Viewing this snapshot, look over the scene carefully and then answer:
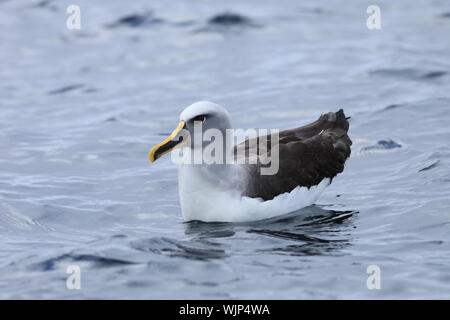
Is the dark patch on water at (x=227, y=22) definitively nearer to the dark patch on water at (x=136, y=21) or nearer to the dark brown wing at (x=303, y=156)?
the dark patch on water at (x=136, y=21)

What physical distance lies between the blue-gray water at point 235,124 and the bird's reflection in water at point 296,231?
4cm

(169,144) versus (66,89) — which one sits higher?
(66,89)

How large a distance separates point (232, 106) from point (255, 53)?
3841 mm

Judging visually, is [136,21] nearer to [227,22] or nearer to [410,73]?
[227,22]

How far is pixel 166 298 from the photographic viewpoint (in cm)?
784

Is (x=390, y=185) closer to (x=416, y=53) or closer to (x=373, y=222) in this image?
(x=373, y=222)

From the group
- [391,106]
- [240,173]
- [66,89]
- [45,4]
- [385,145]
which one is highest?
[45,4]

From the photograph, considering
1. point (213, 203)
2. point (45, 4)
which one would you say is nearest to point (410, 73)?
point (213, 203)

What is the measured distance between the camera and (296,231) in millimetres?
9898

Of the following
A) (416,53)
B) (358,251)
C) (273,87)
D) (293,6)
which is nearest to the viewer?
(358,251)

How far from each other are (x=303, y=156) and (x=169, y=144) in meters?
2.17

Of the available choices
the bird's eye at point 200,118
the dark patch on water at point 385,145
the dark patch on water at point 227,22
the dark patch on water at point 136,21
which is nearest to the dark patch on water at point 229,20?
the dark patch on water at point 227,22

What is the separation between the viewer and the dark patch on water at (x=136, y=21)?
907 inches

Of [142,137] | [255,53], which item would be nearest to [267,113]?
[142,137]
